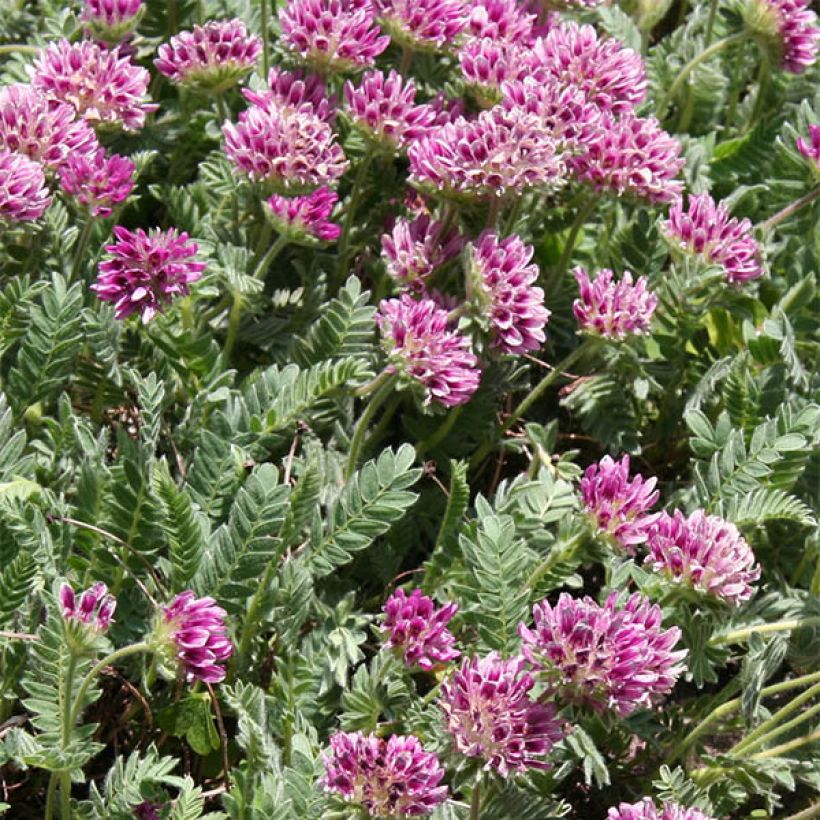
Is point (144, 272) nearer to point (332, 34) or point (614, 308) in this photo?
point (332, 34)

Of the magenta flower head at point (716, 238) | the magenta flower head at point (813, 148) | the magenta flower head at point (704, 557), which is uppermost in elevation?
the magenta flower head at point (813, 148)

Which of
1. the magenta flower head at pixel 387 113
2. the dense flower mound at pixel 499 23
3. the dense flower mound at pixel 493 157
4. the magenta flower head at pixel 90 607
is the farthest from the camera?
the dense flower mound at pixel 499 23

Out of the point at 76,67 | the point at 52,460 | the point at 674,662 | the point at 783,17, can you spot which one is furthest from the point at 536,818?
the point at 783,17

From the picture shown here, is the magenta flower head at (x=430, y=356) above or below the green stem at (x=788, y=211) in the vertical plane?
below

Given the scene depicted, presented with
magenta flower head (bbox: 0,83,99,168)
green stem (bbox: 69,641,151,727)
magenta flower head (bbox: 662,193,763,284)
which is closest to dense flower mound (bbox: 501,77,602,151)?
→ magenta flower head (bbox: 662,193,763,284)

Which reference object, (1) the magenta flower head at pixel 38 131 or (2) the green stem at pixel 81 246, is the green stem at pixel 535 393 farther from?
(1) the magenta flower head at pixel 38 131

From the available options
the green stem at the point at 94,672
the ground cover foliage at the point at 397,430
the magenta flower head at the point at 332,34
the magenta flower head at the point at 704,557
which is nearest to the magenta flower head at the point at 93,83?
the ground cover foliage at the point at 397,430
